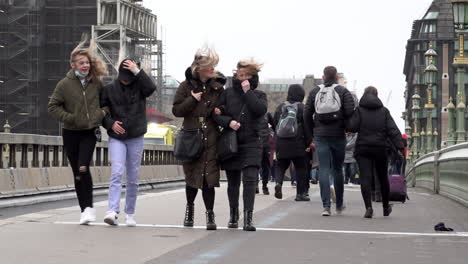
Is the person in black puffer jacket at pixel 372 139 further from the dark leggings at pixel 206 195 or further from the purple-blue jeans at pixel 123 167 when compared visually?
the purple-blue jeans at pixel 123 167

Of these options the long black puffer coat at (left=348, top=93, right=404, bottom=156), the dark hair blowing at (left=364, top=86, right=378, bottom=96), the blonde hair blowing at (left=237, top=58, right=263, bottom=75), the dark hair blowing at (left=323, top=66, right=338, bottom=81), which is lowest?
the long black puffer coat at (left=348, top=93, right=404, bottom=156)

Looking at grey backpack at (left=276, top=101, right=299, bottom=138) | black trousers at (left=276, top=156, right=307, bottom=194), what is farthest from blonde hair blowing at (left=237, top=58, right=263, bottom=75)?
black trousers at (left=276, top=156, right=307, bottom=194)

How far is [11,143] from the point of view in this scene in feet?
56.2

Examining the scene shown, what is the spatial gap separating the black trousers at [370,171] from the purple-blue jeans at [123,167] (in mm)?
3395

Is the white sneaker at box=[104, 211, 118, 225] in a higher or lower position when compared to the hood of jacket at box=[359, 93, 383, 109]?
lower

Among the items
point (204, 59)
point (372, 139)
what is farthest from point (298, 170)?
point (204, 59)

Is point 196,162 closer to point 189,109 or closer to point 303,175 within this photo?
point 189,109

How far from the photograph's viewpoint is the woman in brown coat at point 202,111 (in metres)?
10.9

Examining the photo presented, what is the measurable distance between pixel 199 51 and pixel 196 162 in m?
1.11

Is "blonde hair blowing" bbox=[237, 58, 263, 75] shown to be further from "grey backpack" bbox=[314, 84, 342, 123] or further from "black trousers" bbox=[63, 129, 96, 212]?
"grey backpack" bbox=[314, 84, 342, 123]

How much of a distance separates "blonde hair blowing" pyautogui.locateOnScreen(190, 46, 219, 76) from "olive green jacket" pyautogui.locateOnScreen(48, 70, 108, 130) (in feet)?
3.65

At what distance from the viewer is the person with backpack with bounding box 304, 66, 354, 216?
531 inches

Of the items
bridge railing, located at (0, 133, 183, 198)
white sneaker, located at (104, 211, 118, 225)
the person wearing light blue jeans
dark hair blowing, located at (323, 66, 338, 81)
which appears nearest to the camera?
white sneaker, located at (104, 211, 118, 225)

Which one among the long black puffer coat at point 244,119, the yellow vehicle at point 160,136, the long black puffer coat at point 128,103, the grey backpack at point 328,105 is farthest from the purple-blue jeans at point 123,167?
the yellow vehicle at point 160,136
